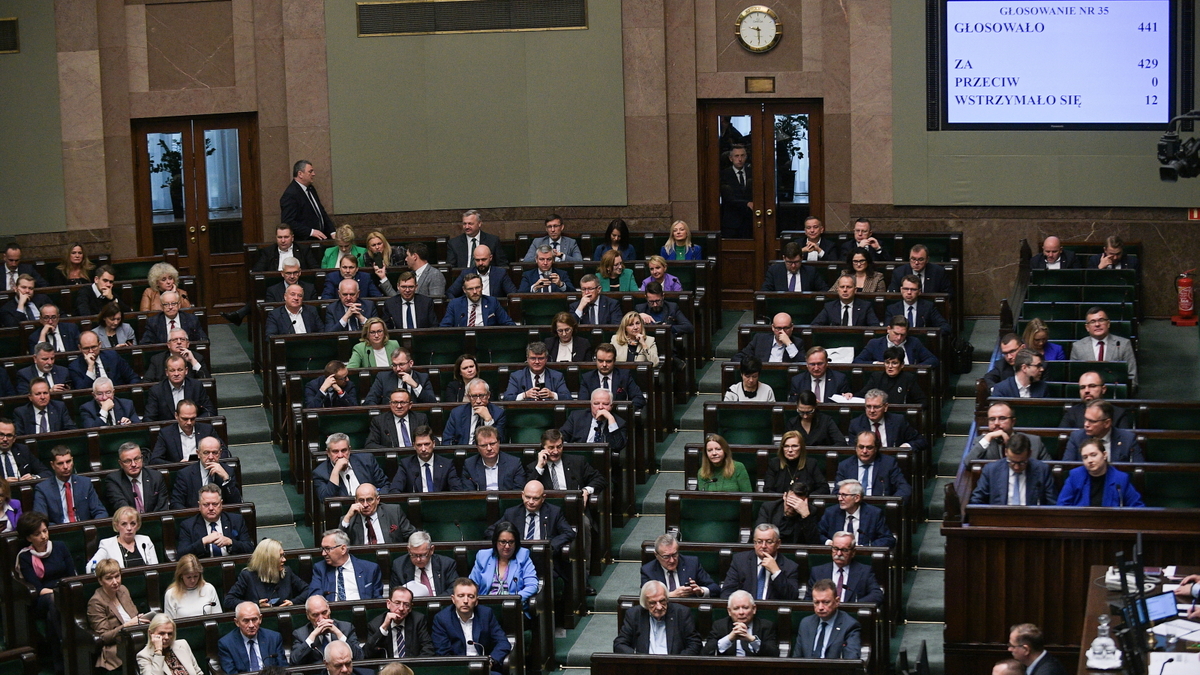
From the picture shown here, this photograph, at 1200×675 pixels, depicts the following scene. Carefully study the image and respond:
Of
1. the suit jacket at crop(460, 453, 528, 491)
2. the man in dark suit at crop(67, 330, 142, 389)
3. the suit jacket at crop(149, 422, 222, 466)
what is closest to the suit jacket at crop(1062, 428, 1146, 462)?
the suit jacket at crop(460, 453, 528, 491)

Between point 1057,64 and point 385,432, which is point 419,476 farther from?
point 1057,64

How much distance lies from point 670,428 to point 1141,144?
4119 millimetres

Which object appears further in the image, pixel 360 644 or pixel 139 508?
pixel 139 508

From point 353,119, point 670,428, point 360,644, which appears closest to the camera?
point 360,644

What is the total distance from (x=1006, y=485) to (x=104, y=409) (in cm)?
500

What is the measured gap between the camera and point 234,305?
1281 centimetres

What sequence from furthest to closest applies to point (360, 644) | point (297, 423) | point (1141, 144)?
point (1141, 144), point (297, 423), point (360, 644)

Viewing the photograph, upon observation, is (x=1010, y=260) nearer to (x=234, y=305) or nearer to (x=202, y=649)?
(x=234, y=305)

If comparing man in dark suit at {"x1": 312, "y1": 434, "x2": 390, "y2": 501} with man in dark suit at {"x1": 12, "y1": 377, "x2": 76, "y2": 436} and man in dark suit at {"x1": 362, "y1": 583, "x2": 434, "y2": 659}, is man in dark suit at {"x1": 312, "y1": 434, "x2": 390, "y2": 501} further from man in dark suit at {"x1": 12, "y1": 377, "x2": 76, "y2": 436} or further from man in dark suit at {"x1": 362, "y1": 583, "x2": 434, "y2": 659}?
man in dark suit at {"x1": 12, "y1": 377, "x2": 76, "y2": 436}

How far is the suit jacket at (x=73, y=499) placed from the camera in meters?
8.48

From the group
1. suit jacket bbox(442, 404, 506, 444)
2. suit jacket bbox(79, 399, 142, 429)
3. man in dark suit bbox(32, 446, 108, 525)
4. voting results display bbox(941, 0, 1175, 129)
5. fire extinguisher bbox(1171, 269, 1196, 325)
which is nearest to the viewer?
man in dark suit bbox(32, 446, 108, 525)

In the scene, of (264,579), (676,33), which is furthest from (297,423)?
(676,33)

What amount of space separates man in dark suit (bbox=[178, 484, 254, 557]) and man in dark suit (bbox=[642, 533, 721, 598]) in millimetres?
2102

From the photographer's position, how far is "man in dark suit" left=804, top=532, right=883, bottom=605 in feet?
24.7
